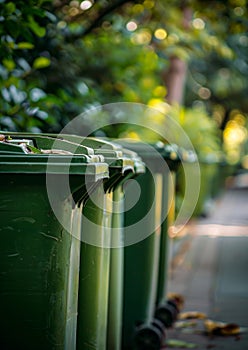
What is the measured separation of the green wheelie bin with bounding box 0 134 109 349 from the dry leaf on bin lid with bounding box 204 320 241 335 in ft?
11.4

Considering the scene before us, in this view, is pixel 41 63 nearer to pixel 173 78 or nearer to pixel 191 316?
pixel 191 316

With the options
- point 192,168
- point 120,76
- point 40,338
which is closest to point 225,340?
point 40,338

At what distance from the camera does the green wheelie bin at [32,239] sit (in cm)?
342

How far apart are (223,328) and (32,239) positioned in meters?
3.69

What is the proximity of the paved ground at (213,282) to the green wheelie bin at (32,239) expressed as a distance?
10.0ft

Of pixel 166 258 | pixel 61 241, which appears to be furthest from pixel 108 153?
pixel 166 258

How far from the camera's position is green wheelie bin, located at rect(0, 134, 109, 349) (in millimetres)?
3424

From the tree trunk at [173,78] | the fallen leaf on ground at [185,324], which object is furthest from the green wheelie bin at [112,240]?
the tree trunk at [173,78]

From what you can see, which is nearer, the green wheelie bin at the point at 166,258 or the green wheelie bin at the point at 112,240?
the green wheelie bin at the point at 112,240

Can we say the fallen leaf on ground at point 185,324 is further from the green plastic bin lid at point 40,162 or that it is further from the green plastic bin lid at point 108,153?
the green plastic bin lid at point 40,162

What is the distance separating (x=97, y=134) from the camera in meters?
8.78

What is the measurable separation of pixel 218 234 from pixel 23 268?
12140 millimetres

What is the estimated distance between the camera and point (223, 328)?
6809mm

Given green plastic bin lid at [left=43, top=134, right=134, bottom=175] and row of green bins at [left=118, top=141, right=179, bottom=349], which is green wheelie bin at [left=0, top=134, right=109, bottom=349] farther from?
row of green bins at [left=118, top=141, right=179, bottom=349]
